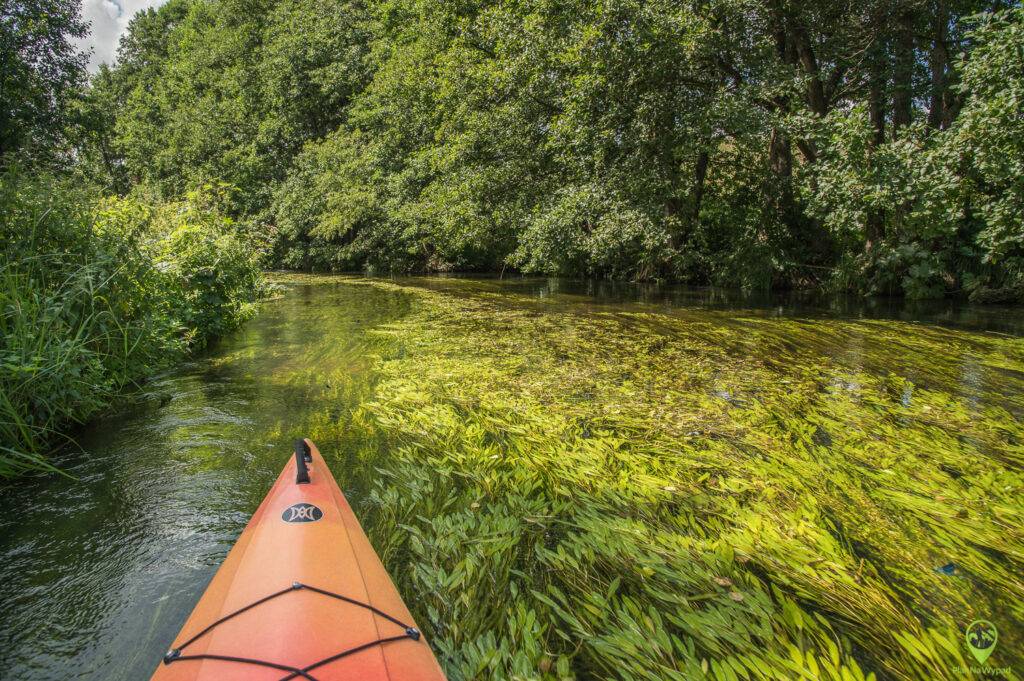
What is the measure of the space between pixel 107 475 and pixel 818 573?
15.2ft

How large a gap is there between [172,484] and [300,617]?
2.56 metres

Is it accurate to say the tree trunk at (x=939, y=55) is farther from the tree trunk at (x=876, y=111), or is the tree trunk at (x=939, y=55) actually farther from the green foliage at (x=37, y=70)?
the green foliage at (x=37, y=70)

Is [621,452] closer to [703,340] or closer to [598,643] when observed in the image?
[598,643]

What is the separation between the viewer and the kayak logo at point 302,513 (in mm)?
2486

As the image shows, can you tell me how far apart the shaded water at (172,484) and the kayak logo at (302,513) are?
66 cm

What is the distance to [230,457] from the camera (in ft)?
13.6

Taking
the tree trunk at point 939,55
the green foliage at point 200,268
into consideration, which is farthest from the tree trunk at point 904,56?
the green foliage at point 200,268

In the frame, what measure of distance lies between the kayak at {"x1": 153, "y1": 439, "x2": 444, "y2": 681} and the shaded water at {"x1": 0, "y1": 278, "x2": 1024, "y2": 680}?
63cm

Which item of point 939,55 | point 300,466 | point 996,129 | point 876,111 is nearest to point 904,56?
point 876,111

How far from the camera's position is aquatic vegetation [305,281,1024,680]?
→ 214 centimetres

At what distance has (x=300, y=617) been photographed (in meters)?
1.80

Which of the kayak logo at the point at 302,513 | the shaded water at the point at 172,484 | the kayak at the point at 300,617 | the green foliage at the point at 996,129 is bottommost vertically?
the shaded water at the point at 172,484

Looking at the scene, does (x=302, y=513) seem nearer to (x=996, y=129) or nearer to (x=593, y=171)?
(x=996, y=129)
